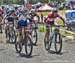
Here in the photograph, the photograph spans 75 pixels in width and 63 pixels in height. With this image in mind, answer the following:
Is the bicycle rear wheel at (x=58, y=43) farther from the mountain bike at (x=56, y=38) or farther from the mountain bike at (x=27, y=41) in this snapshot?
the mountain bike at (x=27, y=41)

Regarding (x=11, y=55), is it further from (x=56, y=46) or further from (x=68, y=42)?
(x=68, y=42)

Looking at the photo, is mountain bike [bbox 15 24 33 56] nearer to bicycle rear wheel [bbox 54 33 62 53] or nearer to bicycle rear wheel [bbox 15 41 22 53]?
bicycle rear wheel [bbox 15 41 22 53]

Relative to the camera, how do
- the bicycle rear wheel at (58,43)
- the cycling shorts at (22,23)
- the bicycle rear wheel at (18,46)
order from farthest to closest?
the bicycle rear wheel at (18,46)
the cycling shorts at (22,23)
the bicycle rear wheel at (58,43)

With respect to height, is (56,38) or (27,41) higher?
(27,41)

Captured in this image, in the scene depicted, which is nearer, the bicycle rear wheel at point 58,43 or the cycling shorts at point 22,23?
the bicycle rear wheel at point 58,43

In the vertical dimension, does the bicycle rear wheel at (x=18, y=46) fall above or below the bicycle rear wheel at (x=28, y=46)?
below

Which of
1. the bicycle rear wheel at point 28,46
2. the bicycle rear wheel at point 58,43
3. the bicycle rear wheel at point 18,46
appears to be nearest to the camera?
the bicycle rear wheel at point 28,46

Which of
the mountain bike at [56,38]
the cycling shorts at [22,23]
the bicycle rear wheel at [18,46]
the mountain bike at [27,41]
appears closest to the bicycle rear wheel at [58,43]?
the mountain bike at [56,38]

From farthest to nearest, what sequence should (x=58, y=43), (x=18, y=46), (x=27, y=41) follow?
(x=18, y=46), (x=58, y=43), (x=27, y=41)

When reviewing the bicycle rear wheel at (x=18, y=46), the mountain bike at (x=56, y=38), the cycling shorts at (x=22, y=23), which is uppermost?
the cycling shorts at (x=22, y=23)

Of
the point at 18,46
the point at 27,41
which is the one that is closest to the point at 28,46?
the point at 27,41

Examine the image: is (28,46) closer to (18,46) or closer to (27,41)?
(27,41)

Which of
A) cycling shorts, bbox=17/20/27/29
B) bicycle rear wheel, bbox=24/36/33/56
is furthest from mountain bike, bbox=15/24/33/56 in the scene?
cycling shorts, bbox=17/20/27/29

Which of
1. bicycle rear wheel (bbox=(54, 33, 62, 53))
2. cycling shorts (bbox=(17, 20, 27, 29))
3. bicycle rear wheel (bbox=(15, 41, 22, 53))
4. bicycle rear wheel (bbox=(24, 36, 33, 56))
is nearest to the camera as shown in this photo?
bicycle rear wheel (bbox=(24, 36, 33, 56))
